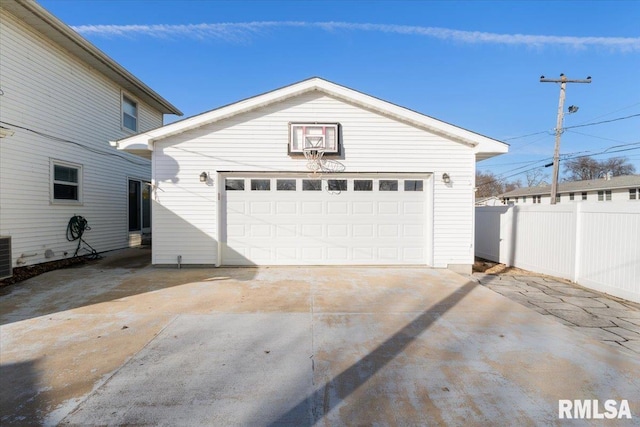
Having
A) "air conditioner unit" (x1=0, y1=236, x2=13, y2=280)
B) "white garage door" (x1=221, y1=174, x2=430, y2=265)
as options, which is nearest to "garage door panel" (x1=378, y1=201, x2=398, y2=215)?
"white garage door" (x1=221, y1=174, x2=430, y2=265)

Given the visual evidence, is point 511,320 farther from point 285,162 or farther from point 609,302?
point 285,162

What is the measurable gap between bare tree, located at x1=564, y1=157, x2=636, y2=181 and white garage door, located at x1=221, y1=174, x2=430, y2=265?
42981 millimetres

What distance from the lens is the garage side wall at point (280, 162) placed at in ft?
Answer: 23.5

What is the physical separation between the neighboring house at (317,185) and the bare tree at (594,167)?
4244 cm

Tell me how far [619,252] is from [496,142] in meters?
3.19

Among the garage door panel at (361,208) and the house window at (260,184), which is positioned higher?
the house window at (260,184)

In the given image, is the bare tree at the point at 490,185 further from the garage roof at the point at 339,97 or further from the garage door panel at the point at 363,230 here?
the garage door panel at the point at 363,230

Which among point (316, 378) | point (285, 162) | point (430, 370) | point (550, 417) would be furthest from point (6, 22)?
point (550, 417)

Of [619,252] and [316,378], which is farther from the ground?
[619,252]

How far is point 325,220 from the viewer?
744cm

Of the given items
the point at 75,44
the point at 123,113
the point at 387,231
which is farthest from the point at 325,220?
the point at 123,113

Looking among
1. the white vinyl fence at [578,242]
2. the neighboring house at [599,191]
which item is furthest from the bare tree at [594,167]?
the white vinyl fence at [578,242]

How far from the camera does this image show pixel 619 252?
17.3 ft

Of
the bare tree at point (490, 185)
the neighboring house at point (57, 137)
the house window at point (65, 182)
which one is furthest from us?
the bare tree at point (490, 185)
